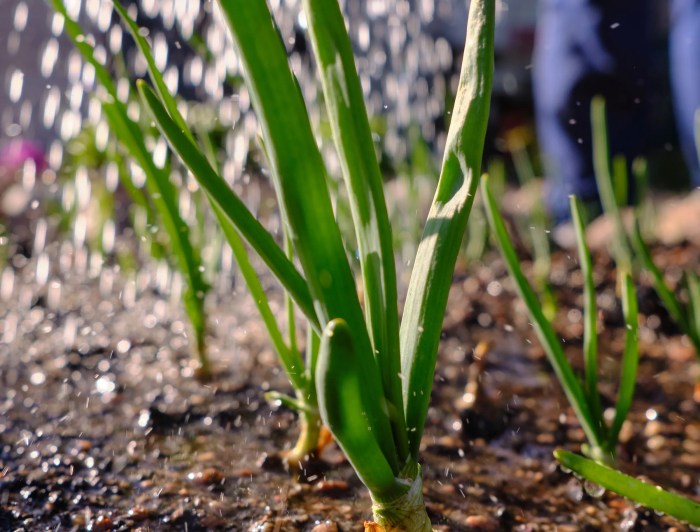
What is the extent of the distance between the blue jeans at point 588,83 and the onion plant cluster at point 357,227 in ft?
5.80

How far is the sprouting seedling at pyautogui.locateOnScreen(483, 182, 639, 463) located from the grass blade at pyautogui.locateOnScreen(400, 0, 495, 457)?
0.18 metres

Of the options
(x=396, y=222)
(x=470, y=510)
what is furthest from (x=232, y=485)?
(x=396, y=222)

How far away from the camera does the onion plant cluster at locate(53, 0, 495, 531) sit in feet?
1.26

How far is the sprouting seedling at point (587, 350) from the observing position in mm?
656

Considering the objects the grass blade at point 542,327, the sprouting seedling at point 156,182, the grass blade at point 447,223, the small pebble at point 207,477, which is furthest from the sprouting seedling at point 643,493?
the sprouting seedling at point 156,182

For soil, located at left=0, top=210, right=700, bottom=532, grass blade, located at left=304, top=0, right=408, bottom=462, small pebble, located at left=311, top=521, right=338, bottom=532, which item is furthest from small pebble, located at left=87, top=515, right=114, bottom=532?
grass blade, located at left=304, top=0, right=408, bottom=462

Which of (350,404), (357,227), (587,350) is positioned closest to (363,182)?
(357,227)

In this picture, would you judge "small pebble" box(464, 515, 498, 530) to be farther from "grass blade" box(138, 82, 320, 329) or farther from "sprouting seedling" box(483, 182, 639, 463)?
"grass blade" box(138, 82, 320, 329)

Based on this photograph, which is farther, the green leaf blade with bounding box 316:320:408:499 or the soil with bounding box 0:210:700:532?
the soil with bounding box 0:210:700:532

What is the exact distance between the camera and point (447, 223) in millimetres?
452

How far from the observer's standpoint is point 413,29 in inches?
222

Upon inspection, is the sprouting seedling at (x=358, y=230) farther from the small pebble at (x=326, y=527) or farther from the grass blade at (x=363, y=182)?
the small pebble at (x=326, y=527)

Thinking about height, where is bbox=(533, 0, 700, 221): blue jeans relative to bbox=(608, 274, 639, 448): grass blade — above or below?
above

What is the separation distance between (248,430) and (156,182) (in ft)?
0.99
